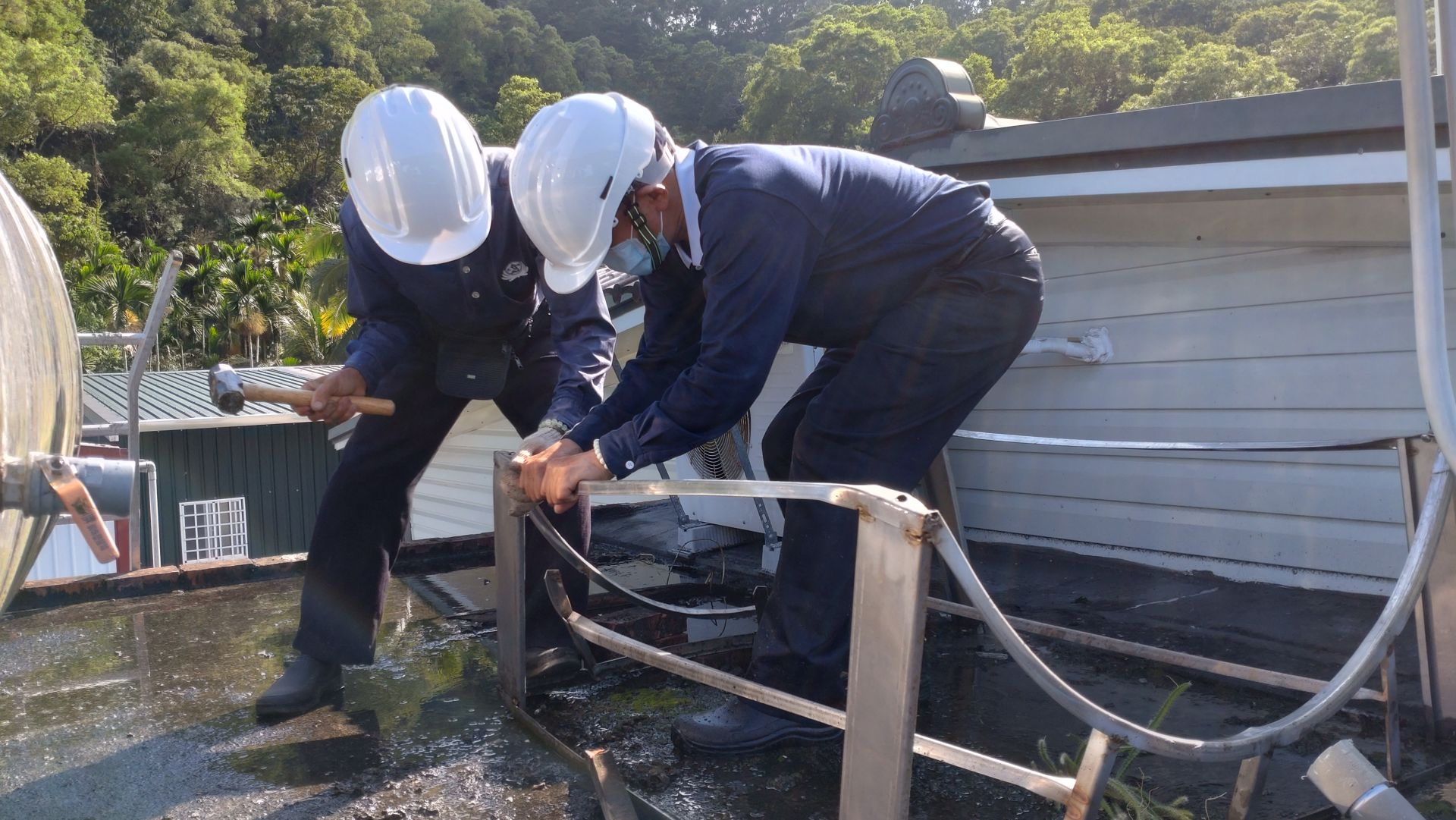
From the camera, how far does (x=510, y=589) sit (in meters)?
2.87

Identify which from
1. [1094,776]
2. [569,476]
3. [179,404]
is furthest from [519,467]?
[179,404]

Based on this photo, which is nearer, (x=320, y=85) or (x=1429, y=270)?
(x=1429, y=270)

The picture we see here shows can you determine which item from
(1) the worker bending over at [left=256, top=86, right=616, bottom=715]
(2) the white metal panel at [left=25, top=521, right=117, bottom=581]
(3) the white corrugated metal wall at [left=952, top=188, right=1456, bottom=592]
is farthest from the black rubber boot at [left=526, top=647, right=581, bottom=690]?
(2) the white metal panel at [left=25, top=521, right=117, bottom=581]

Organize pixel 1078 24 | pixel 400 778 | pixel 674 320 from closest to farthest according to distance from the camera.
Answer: pixel 400 778 < pixel 674 320 < pixel 1078 24

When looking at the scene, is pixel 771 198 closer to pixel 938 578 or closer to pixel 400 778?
pixel 400 778

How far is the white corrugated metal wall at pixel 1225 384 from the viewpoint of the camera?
3.70 meters

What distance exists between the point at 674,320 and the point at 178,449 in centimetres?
1780

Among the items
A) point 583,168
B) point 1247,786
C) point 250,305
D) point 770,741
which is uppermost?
point 583,168

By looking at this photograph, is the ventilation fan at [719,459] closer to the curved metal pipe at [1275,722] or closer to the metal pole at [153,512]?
the metal pole at [153,512]

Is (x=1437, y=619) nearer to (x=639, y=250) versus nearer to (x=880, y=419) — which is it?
(x=880, y=419)

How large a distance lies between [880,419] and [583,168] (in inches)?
35.9

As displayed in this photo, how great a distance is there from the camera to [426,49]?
68750 millimetres

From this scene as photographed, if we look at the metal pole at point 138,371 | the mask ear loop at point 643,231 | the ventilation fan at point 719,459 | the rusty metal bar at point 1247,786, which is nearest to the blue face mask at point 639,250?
the mask ear loop at point 643,231

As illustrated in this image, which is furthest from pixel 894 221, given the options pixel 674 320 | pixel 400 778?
pixel 400 778
